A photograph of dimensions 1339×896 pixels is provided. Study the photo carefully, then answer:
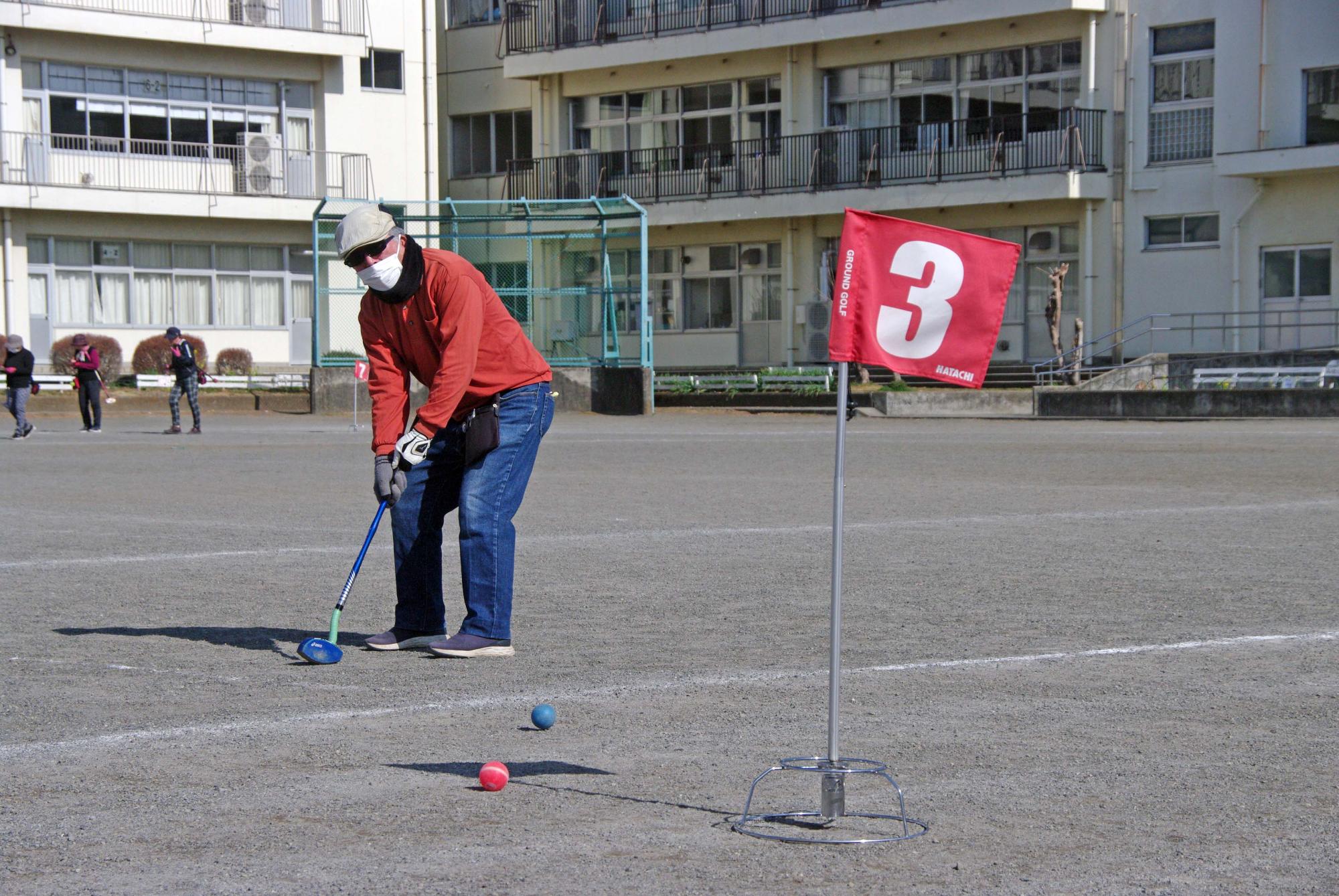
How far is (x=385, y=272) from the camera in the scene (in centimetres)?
748

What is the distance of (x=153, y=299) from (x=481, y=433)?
39968mm

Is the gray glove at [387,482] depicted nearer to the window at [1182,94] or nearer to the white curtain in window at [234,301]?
the window at [1182,94]

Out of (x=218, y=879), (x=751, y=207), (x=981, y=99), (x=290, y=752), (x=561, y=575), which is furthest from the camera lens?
(x=751, y=207)

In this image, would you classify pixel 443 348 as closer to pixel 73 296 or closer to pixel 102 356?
pixel 102 356

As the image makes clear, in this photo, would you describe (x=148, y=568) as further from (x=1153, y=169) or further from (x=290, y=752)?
(x=1153, y=169)

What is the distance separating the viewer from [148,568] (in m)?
10.7

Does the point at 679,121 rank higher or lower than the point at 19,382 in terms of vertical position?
higher

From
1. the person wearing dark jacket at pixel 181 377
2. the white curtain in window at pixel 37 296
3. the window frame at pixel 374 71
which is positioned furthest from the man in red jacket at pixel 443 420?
the window frame at pixel 374 71

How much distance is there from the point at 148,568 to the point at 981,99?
114ft

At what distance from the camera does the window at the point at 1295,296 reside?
37875 mm

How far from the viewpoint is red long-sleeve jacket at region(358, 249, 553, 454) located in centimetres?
746

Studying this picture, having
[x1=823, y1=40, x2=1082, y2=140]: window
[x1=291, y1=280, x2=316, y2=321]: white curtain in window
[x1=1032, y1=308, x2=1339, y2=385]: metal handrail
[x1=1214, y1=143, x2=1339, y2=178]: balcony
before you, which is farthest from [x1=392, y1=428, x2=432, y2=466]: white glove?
[x1=291, y1=280, x2=316, y2=321]: white curtain in window

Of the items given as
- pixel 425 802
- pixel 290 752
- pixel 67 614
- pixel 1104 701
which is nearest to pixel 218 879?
pixel 425 802

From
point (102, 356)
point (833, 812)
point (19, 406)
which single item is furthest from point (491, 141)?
point (833, 812)
